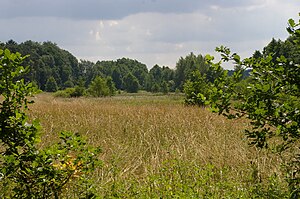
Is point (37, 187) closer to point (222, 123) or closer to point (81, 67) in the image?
point (222, 123)

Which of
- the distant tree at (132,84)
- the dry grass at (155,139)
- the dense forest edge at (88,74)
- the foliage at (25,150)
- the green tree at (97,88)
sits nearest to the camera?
the foliage at (25,150)

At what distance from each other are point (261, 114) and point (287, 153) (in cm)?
245

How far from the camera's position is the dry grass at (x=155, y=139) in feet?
14.1

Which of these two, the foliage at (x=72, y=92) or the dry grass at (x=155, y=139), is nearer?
the dry grass at (x=155, y=139)

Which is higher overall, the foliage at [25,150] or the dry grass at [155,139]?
the foliage at [25,150]

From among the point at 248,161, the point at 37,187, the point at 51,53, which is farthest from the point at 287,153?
the point at 51,53

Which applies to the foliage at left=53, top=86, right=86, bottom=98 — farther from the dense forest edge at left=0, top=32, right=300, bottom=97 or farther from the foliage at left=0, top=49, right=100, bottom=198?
the foliage at left=0, top=49, right=100, bottom=198

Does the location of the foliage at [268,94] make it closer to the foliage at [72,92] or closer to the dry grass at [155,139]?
the dry grass at [155,139]

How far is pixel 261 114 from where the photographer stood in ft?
8.07

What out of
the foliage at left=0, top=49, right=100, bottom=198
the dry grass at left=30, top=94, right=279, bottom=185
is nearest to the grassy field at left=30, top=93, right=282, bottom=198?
the dry grass at left=30, top=94, right=279, bottom=185

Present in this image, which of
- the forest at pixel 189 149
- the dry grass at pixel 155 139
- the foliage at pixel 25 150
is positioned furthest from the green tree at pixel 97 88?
the foliage at pixel 25 150

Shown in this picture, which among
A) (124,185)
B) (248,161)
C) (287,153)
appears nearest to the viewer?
(124,185)

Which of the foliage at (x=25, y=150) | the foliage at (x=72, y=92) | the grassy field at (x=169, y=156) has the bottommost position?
the foliage at (x=72, y=92)

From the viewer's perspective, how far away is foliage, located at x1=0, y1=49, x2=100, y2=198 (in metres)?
2.28
